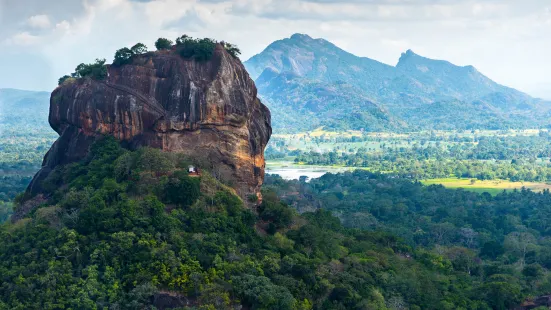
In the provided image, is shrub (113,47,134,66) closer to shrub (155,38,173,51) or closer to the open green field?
shrub (155,38,173,51)

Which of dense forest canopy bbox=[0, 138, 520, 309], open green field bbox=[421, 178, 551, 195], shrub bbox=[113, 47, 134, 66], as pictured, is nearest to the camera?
dense forest canopy bbox=[0, 138, 520, 309]

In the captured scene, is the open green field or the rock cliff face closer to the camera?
the rock cliff face

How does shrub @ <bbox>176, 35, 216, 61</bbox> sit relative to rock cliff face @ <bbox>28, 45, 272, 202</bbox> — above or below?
above

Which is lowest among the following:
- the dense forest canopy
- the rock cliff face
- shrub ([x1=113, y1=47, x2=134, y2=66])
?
the dense forest canopy

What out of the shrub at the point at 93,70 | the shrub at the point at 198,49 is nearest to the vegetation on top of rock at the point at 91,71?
the shrub at the point at 93,70

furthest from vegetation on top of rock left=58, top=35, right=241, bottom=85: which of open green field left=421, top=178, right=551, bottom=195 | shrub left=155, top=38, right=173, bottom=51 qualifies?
open green field left=421, top=178, right=551, bottom=195

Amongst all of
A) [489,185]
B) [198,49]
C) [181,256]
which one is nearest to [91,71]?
[198,49]

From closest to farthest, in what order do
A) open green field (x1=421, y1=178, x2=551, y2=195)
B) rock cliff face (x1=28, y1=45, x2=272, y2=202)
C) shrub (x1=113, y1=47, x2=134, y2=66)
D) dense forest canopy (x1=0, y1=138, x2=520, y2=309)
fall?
dense forest canopy (x1=0, y1=138, x2=520, y2=309), rock cliff face (x1=28, y1=45, x2=272, y2=202), shrub (x1=113, y1=47, x2=134, y2=66), open green field (x1=421, y1=178, x2=551, y2=195)

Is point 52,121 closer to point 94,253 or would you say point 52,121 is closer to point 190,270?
point 94,253
